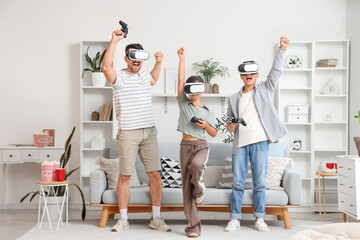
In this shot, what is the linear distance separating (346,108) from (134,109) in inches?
108

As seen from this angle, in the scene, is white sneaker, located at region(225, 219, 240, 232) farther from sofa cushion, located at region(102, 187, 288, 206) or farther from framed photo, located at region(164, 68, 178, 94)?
framed photo, located at region(164, 68, 178, 94)

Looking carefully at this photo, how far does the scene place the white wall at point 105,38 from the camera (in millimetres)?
5660

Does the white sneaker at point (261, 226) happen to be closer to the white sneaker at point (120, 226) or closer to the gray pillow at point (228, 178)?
the gray pillow at point (228, 178)

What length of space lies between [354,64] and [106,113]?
116 inches

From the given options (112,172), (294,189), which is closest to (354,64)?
(294,189)

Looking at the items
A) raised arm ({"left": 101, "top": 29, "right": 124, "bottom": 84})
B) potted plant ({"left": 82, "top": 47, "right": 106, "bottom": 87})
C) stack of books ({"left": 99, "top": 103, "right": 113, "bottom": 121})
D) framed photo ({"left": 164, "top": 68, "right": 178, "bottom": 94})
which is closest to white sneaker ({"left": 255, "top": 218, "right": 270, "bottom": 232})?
raised arm ({"left": 101, "top": 29, "right": 124, "bottom": 84})

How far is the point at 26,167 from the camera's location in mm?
5672

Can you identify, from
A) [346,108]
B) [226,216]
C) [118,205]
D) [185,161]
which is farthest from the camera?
[346,108]

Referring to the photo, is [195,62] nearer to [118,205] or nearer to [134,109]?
[134,109]

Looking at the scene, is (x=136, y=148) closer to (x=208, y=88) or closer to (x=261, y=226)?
(x=261, y=226)

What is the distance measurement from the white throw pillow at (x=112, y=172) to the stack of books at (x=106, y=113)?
1105mm

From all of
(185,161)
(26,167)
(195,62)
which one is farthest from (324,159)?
(26,167)

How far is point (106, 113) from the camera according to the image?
5.50m

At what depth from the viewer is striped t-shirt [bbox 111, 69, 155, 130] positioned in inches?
159
